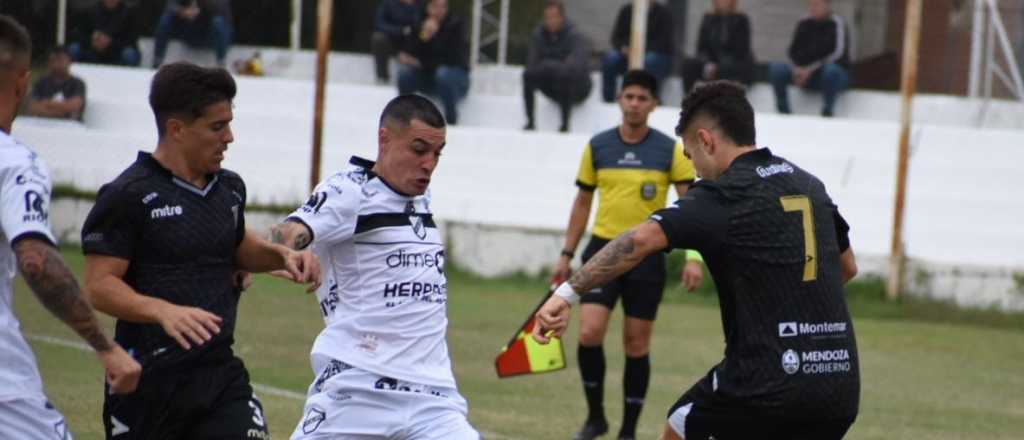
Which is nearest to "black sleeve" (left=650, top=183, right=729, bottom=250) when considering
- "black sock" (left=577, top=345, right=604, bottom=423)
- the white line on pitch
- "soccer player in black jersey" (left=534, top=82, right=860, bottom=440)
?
"soccer player in black jersey" (left=534, top=82, right=860, bottom=440)

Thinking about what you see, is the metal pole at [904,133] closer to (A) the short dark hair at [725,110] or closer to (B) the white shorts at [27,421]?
(A) the short dark hair at [725,110]

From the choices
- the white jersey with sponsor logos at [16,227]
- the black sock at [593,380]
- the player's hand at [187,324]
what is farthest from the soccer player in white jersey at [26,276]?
the black sock at [593,380]

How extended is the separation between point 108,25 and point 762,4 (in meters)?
8.06

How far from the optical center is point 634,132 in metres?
10.4

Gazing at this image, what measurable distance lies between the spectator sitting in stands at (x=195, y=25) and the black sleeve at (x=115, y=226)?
14852mm

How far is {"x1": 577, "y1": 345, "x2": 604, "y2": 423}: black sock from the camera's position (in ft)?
33.2

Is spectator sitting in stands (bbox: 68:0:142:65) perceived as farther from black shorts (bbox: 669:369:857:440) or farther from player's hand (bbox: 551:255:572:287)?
black shorts (bbox: 669:369:857:440)

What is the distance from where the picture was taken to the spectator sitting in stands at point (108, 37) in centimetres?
2019

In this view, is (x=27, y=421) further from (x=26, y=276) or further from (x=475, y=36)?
(x=475, y=36)

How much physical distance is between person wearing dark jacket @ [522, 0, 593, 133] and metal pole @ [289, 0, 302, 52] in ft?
11.2

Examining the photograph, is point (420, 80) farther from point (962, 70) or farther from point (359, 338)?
point (359, 338)

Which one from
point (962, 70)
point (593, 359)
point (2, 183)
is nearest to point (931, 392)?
point (593, 359)

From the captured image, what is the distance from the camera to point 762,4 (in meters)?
19.0

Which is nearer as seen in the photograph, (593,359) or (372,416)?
(372,416)
